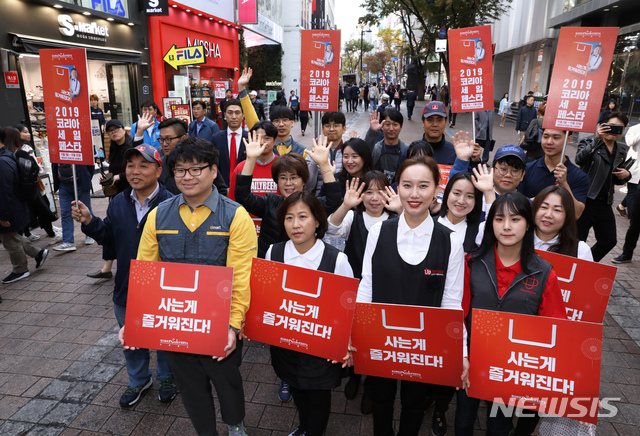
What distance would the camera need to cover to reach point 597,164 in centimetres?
531

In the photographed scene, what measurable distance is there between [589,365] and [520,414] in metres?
0.65

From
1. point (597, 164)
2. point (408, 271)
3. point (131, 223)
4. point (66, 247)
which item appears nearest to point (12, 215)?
point (66, 247)

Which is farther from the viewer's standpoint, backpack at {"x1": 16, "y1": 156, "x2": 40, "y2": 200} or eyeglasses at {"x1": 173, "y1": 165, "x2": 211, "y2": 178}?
backpack at {"x1": 16, "y1": 156, "x2": 40, "y2": 200}

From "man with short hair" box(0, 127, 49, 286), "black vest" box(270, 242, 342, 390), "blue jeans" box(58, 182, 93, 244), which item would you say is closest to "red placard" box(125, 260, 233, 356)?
"black vest" box(270, 242, 342, 390)

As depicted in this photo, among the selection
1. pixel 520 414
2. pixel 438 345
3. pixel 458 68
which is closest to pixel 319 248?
pixel 438 345

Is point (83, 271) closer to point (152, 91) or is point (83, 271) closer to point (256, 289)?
point (256, 289)

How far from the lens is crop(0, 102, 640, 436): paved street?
3254 mm

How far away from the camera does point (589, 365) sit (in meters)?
2.20

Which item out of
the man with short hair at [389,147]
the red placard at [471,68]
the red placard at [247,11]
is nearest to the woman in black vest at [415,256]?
the man with short hair at [389,147]

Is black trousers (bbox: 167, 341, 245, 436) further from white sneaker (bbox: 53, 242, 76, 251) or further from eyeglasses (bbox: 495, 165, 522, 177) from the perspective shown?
white sneaker (bbox: 53, 242, 76, 251)

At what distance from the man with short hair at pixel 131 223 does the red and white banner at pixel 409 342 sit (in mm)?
1795

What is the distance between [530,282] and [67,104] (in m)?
4.74

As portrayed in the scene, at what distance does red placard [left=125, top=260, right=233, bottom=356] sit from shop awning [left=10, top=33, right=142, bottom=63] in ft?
35.0

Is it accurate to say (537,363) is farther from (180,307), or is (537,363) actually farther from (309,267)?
(180,307)
